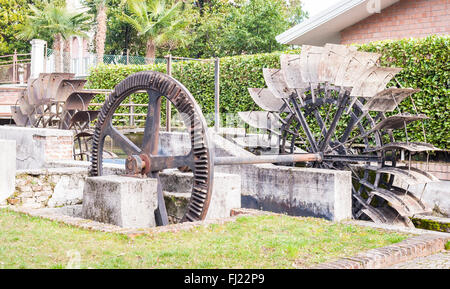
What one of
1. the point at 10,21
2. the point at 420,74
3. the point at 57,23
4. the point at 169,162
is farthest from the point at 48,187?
the point at 10,21

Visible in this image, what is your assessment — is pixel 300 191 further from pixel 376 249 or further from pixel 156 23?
pixel 156 23

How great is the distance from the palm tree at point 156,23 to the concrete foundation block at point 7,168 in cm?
2046

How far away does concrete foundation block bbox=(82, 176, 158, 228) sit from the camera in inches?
258

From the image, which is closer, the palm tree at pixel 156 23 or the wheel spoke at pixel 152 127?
the wheel spoke at pixel 152 127

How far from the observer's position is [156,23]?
28453mm

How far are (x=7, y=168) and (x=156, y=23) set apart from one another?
69.3 ft

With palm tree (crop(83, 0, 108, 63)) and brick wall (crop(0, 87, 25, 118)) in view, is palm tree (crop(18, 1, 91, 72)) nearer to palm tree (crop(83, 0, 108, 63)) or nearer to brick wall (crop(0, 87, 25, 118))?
palm tree (crop(83, 0, 108, 63))

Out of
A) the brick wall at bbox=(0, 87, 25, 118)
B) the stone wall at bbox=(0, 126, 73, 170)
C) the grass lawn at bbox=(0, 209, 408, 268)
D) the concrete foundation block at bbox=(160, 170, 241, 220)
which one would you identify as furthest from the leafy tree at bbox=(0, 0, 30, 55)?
the grass lawn at bbox=(0, 209, 408, 268)

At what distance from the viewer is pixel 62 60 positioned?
85.4ft

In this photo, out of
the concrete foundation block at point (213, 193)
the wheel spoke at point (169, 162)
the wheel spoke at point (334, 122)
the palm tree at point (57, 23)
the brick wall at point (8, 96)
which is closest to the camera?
the wheel spoke at point (169, 162)

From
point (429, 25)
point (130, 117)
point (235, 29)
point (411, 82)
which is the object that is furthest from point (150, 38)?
point (411, 82)

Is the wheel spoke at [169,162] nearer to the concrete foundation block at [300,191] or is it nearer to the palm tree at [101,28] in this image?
the concrete foundation block at [300,191]

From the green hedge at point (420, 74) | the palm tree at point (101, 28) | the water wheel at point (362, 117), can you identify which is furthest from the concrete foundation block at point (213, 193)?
the palm tree at point (101, 28)

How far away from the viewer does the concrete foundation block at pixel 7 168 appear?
8289 mm
